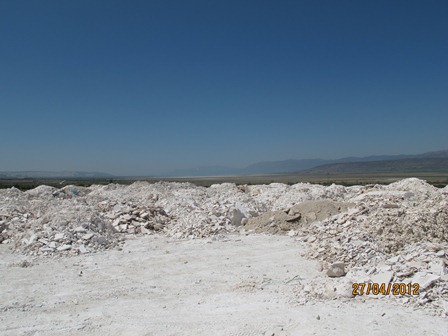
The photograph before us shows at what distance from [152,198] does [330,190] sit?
1048cm

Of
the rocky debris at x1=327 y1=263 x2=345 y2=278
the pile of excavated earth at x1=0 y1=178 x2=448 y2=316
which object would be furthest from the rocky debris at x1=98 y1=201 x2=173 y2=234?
the rocky debris at x1=327 y1=263 x2=345 y2=278

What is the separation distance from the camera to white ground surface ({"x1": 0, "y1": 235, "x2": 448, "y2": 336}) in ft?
15.7

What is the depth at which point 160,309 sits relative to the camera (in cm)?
565

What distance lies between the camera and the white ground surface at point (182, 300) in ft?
15.7

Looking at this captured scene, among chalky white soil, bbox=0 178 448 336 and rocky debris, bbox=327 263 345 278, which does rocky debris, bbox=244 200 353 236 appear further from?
rocky debris, bbox=327 263 345 278

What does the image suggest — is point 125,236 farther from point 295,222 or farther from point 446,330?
point 446,330

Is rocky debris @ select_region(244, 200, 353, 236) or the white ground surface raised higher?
rocky debris @ select_region(244, 200, 353, 236)

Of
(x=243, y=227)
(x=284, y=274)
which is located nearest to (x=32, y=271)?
(x=284, y=274)

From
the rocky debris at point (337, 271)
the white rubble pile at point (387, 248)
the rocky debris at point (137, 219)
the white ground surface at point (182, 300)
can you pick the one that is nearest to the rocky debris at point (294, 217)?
the white rubble pile at point (387, 248)
